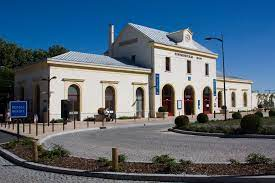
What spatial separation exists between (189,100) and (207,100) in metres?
4.56

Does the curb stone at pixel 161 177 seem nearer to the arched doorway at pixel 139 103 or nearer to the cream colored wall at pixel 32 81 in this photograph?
the cream colored wall at pixel 32 81

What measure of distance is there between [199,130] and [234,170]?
12.7 m

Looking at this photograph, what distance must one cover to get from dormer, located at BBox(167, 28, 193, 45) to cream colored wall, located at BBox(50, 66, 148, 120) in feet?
27.6

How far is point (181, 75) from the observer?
47906 mm

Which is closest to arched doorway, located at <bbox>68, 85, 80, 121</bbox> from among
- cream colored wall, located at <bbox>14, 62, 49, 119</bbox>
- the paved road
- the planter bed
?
cream colored wall, located at <bbox>14, 62, 49, 119</bbox>

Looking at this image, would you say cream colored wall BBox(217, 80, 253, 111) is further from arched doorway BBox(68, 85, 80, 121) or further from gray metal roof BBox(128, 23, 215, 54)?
arched doorway BBox(68, 85, 80, 121)

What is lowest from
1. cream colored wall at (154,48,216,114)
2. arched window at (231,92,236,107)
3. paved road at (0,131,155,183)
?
paved road at (0,131,155,183)

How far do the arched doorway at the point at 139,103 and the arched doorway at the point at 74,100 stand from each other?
8.36 metres

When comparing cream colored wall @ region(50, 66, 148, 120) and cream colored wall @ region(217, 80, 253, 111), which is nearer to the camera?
cream colored wall @ region(50, 66, 148, 120)

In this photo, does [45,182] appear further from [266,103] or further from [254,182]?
[266,103]

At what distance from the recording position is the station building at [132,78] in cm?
3619

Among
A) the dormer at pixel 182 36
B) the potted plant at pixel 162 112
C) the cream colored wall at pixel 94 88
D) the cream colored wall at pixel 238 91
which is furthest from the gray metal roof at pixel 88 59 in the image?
the cream colored wall at pixel 238 91

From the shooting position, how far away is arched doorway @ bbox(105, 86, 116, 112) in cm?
3988

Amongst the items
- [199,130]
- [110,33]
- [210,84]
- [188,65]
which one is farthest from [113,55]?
[199,130]
